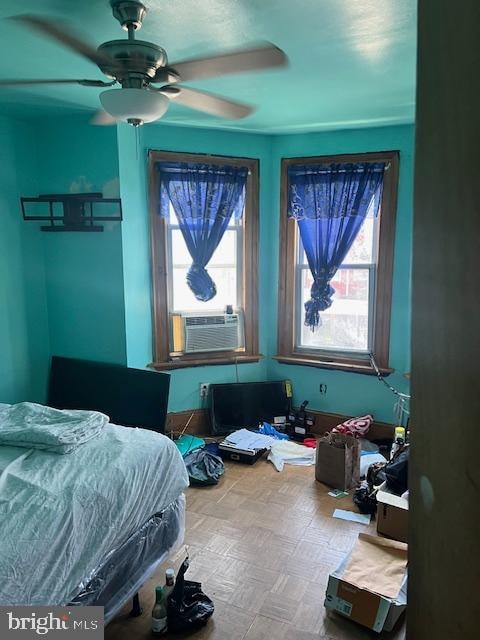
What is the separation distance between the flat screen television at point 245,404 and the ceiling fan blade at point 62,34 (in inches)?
106

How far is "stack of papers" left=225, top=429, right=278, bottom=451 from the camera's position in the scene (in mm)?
3455

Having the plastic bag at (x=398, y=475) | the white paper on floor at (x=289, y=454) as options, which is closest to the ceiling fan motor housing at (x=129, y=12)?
the plastic bag at (x=398, y=475)

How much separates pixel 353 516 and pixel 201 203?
8.49 feet

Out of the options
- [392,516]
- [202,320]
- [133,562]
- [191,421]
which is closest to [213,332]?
[202,320]

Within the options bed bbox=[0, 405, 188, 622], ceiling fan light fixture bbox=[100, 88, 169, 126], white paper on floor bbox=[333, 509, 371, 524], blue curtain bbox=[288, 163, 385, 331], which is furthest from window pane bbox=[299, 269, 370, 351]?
ceiling fan light fixture bbox=[100, 88, 169, 126]

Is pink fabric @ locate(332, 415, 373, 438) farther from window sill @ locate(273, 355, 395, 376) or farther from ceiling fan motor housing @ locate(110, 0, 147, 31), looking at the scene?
ceiling fan motor housing @ locate(110, 0, 147, 31)

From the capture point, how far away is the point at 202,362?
385 centimetres

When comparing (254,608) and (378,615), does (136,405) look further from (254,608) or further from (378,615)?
(378,615)

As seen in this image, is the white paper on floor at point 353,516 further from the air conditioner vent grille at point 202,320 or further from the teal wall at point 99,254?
the air conditioner vent grille at point 202,320

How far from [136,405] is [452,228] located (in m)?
2.99

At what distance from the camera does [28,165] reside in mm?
3393

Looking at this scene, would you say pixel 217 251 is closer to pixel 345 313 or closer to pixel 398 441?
pixel 345 313

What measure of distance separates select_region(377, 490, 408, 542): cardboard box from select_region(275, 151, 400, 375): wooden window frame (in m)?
1.37

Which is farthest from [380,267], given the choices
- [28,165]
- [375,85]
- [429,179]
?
[429,179]
